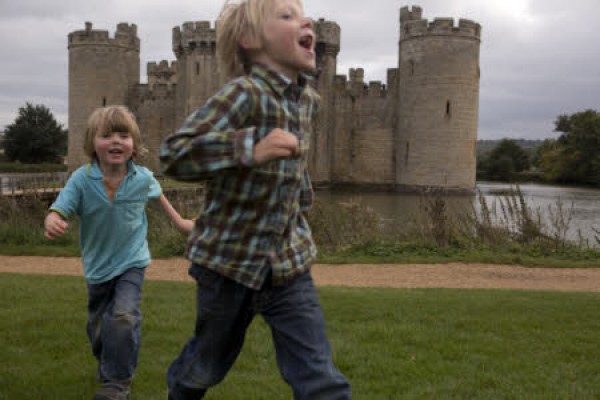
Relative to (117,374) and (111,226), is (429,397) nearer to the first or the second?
(117,374)

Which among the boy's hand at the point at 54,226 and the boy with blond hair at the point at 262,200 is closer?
the boy with blond hair at the point at 262,200

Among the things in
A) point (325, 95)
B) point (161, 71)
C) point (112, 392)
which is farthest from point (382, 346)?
point (161, 71)

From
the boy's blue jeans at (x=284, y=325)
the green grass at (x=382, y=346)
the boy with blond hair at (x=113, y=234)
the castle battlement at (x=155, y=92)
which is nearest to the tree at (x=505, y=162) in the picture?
the castle battlement at (x=155, y=92)

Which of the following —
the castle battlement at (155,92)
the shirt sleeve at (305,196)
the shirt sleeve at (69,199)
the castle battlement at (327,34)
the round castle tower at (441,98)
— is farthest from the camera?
the castle battlement at (155,92)

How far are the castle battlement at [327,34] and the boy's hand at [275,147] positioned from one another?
30684 millimetres

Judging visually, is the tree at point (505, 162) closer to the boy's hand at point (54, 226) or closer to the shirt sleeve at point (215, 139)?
the boy's hand at point (54, 226)

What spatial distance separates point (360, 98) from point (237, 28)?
32.0 metres

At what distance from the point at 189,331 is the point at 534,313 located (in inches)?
117

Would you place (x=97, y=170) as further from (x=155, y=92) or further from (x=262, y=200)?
(x=155, y=92)

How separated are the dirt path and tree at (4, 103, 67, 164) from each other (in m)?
44.1

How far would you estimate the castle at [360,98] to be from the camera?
29.9 metres

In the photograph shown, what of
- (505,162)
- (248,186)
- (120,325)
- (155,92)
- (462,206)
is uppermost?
(155,92)

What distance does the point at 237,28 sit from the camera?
2.24 m

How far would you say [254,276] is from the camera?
2.20m
